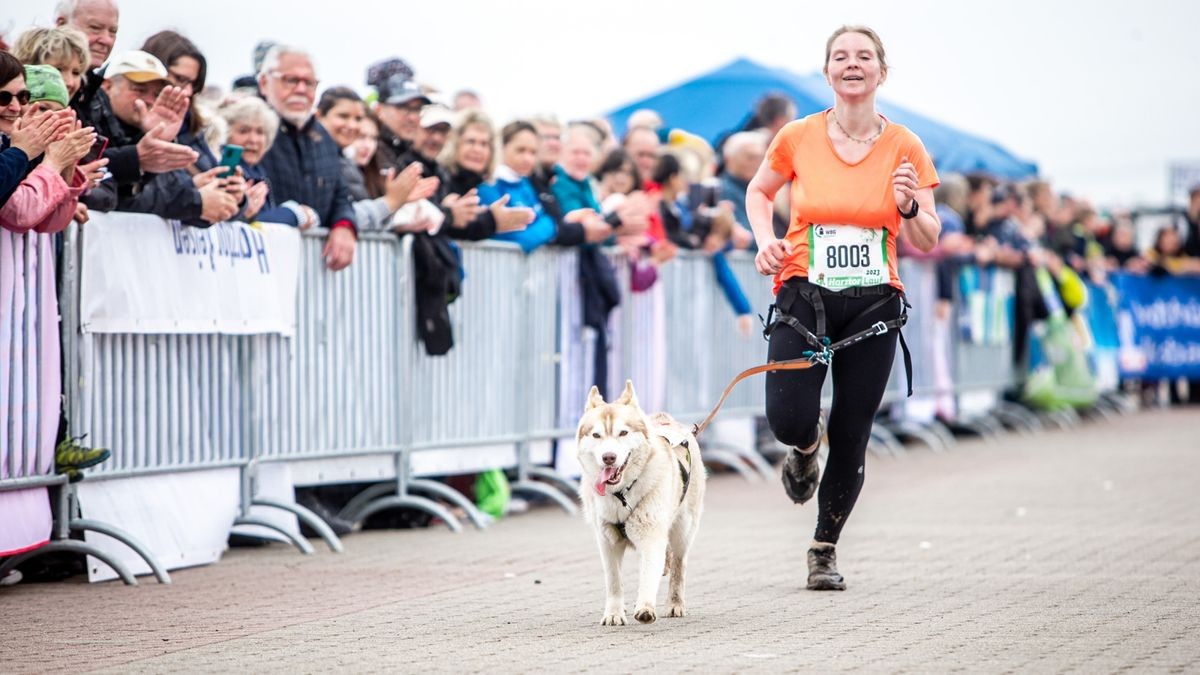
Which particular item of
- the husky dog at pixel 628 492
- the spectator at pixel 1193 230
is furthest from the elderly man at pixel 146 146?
the spectator at pixel 1193 230

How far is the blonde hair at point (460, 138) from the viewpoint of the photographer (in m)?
11.5

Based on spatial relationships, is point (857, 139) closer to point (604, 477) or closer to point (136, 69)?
point (604, 477)

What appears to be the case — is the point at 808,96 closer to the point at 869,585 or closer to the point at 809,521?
the point at 809,521

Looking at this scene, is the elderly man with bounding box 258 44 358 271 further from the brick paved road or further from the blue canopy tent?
the blue canopy tent

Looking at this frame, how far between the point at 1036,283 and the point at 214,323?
13.2 metres

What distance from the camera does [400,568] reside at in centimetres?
895

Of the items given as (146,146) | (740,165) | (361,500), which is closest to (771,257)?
(146,146)

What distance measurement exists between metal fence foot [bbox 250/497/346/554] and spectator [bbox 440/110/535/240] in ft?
7.62

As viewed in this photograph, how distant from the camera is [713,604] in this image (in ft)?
24.4

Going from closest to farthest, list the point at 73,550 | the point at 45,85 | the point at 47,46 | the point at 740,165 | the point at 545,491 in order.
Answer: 1. the point at 45,85
2. the point at 47,46
3. the point at 73,550
4. the point at 545,491
5. the point at 740,165

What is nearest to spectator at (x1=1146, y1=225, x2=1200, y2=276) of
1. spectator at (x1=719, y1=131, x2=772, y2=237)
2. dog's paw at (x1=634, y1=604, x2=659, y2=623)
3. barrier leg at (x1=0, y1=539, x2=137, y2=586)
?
spectator at (x1=719, y1=131, x2=772, y2=237)

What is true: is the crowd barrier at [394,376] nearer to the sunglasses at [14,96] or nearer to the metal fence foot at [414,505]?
the metal fence foot at [414,505]

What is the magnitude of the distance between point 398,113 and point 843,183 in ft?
14.7

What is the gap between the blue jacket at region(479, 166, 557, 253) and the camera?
1188 centimetres
